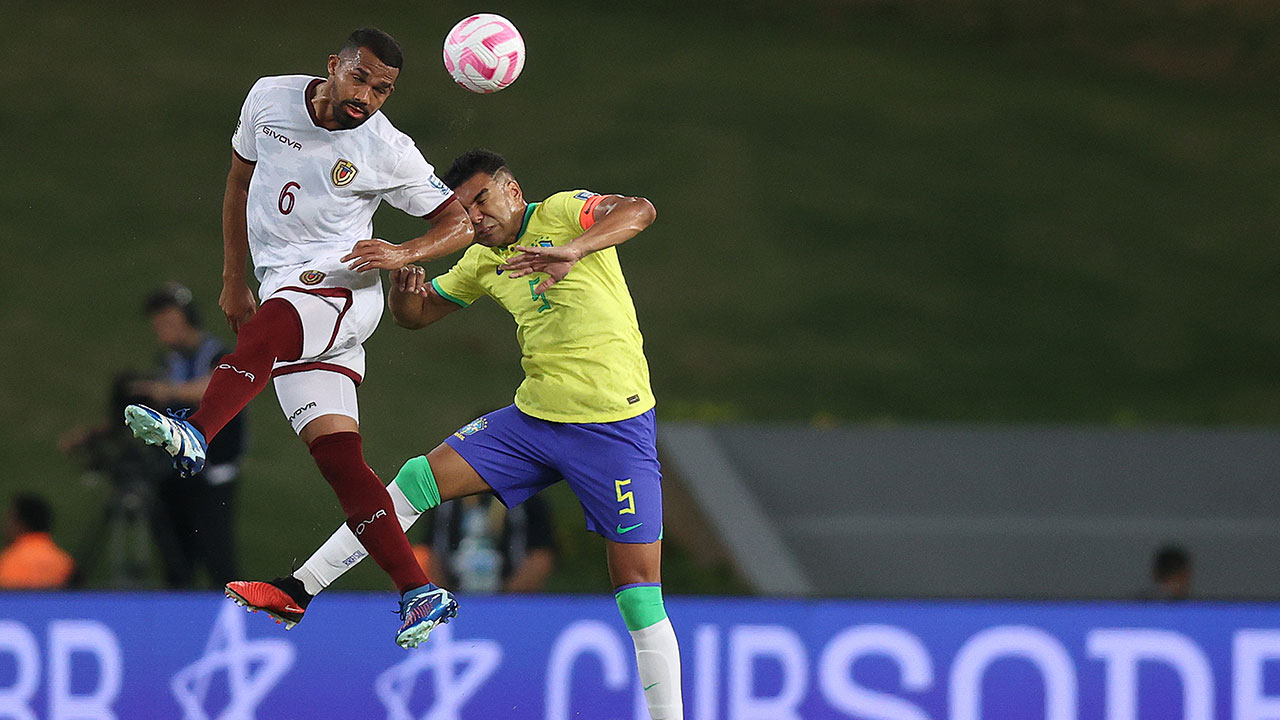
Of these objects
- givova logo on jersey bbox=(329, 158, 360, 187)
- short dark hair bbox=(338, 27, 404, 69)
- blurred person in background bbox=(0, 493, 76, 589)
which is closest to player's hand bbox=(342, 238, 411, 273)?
givova logo on jersey bbox=(329, 158, 360, 187)

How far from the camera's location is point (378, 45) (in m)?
4.34

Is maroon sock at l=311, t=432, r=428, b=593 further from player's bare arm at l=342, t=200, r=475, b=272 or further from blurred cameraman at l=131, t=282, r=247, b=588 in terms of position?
blurred cameraman at l=131, t=282, r=247, b=588

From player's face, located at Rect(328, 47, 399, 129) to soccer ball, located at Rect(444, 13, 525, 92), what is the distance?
0.71 feet

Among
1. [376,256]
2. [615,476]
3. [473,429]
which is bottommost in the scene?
[615,476]

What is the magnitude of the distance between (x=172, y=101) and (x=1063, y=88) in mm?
16673

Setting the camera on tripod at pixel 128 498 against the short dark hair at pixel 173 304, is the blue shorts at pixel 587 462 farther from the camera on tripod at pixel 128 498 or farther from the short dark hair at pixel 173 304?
the camera on tripod at pixel 128 498

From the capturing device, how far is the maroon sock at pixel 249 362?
4.33 meters

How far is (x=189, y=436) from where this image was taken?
417 cm

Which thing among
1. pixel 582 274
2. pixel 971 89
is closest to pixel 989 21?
pixel 971 89

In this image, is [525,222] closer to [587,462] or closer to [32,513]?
[587,462]

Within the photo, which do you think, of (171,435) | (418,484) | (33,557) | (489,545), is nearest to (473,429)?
(418,484)

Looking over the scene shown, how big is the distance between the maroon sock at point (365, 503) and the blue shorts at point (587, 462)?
0.47 m

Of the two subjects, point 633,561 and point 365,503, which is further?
point 633,561

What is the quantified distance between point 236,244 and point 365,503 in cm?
82
